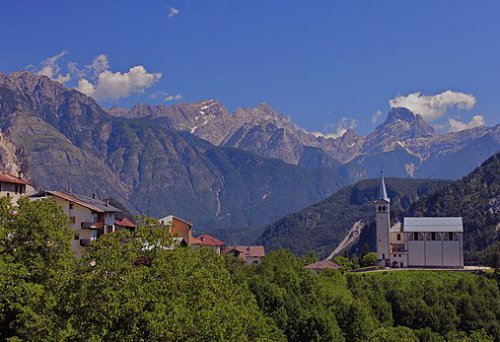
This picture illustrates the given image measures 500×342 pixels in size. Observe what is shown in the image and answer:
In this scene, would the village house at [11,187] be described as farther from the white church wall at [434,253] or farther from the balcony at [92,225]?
the white church wall at [434,253]

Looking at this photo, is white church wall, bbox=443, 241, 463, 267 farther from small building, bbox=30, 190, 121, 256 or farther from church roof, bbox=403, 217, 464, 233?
small building, bbox=30, 190, 121, 256

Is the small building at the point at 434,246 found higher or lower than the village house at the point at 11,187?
lower

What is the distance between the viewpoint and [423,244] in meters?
164

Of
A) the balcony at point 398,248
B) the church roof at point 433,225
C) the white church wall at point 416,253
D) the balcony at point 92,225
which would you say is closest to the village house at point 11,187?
the balcony at point 92,225

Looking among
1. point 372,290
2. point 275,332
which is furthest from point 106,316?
point 372,290

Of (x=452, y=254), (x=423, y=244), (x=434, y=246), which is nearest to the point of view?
(x=452, y=254)

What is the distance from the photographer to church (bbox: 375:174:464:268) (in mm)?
162875

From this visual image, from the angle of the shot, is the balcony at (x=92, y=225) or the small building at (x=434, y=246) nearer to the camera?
the balcony at (x=92, y=225)

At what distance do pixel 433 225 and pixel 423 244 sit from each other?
7.91 m

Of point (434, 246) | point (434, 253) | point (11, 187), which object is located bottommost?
point (434, 253)

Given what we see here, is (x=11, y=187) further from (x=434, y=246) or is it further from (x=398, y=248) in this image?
(x=434, y=246)

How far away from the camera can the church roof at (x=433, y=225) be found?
16650 centimetres

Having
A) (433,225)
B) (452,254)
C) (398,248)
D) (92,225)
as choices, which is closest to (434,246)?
(452,254)

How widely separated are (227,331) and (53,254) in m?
13.0
